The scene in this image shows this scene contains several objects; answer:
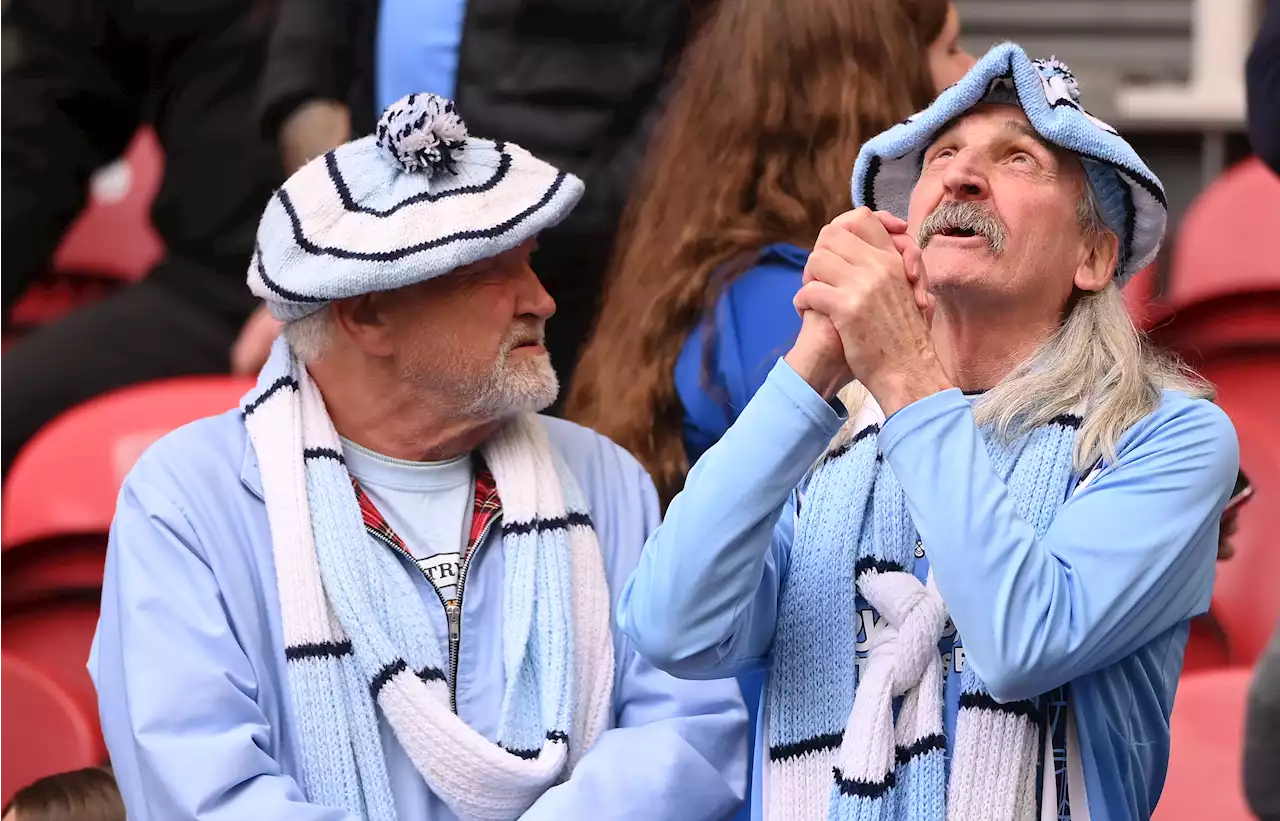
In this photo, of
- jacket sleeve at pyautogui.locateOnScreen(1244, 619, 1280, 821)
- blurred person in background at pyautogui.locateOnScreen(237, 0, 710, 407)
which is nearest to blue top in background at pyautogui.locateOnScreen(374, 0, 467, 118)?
blurred person in background at pyautogui.locateOnScreen(237, 0, 710, 407)

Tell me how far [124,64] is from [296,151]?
66cm

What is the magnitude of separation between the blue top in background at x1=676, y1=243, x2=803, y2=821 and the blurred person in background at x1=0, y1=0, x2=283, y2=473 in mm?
1532

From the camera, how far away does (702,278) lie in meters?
2.85

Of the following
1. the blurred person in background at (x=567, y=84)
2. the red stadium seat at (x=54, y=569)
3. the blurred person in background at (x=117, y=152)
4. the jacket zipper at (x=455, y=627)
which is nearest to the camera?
the jacket zipper at (x=455, y=627)

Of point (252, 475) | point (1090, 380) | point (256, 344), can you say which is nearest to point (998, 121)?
point (1090, 380)

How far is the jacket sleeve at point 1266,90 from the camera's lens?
294cm

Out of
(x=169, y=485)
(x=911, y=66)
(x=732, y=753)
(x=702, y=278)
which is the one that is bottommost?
(x=732, y=753)

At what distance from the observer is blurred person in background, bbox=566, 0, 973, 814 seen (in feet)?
9.17

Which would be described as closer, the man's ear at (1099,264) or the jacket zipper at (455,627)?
the man's ear at (1099,264)

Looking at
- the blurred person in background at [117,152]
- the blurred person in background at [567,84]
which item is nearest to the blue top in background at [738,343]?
the blurred person in background at [567,84]

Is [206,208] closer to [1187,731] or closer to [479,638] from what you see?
[479,638]

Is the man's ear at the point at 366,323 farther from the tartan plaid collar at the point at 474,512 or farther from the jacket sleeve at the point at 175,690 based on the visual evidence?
the jacket sleeve at the point at 175,690

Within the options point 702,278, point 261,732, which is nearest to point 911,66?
point 702,278

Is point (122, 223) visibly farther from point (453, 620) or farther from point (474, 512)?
point (453, 620)
